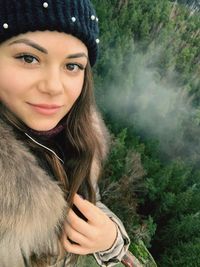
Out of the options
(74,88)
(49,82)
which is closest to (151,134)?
(74,88)

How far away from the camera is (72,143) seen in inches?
71.2

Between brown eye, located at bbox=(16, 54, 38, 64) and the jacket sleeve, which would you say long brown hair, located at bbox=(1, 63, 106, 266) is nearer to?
the jacket sleeve

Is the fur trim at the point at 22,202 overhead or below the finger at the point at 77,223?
overhead

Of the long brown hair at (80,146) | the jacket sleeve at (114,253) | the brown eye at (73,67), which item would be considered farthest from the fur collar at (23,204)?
the jacket sleeve at (114,253)

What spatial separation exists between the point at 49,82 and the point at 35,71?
0.06 metres

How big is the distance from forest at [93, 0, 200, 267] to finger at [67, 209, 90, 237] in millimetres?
1793

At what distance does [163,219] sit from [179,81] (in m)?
2.26

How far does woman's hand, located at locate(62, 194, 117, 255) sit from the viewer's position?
1636mm

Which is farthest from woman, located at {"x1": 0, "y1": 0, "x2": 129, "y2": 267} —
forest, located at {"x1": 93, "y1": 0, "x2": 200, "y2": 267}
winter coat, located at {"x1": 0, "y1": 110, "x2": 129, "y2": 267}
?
forest, located at {"x1": 93, "y1": 0, "x2": 200, "y2": 267}

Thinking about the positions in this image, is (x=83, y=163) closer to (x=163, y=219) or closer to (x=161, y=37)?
(x=163, y=219)

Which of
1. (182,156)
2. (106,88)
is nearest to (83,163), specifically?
(106,88)

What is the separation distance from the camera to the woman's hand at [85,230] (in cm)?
164

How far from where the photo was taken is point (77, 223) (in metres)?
1.63

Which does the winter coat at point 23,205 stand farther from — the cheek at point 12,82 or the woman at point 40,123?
the cheek at point 12,82
